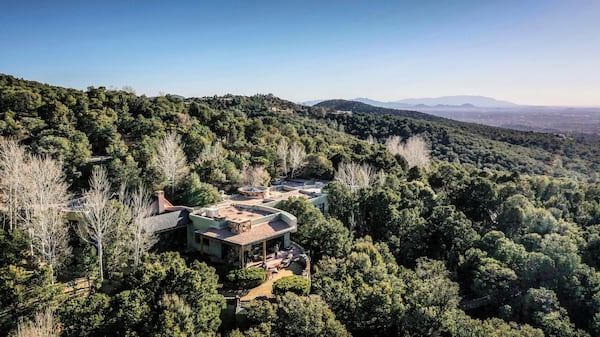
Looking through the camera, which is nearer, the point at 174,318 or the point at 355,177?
the point at 174,318

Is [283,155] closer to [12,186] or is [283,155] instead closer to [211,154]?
[211,154]

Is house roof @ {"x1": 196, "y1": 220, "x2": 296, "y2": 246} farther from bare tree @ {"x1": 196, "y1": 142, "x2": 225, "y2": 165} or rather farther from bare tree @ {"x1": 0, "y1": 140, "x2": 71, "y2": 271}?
bare tree @ {"x1": 196, "y1": 142, "x2": 225, "y2": 165}

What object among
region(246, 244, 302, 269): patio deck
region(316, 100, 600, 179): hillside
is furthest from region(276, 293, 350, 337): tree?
region(316, 100, 600, 179): hillside

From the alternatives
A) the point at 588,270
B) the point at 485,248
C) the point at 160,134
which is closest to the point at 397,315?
the point at 485,248

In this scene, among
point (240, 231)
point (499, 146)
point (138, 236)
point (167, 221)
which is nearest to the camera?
point (138, 236)

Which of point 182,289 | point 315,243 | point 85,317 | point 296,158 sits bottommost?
point 315,243

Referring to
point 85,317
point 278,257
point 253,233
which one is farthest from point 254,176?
point 85,317
